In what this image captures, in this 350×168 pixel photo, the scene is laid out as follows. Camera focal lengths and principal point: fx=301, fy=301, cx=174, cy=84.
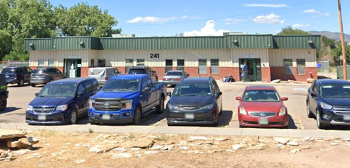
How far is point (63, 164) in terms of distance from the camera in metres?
6.80

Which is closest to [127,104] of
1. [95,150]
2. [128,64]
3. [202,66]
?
[95,150]

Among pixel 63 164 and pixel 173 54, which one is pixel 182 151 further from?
pixel 173 54

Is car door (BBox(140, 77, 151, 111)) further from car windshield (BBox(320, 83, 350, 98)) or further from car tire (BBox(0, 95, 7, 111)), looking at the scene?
car tire (BBox(0, 95, 7, 111))

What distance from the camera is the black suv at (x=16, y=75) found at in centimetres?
2769

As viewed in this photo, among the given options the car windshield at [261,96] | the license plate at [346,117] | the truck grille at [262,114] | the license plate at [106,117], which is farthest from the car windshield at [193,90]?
the license plate at [346,117]

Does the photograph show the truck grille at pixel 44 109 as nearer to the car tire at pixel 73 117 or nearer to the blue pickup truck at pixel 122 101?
the car tire at pixel 73 117

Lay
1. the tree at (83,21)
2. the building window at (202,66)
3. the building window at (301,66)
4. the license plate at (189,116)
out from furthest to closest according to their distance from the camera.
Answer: the tree at (83,21)
the building window at (202,66)
the building window at (301,66)
the license plate at (189,116)

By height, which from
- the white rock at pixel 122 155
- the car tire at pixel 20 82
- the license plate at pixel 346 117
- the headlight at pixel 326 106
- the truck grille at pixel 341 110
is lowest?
the white rock at pixel 122 155

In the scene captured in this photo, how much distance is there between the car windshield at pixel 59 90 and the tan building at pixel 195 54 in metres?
20.9

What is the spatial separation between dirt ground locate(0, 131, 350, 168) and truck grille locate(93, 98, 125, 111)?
1.76 m

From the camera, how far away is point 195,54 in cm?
3325

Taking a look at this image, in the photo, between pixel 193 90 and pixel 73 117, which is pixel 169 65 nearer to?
pixel 193 90

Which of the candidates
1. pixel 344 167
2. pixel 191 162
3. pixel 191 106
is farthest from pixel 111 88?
pixel 344 167

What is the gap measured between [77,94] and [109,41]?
74.2ft
